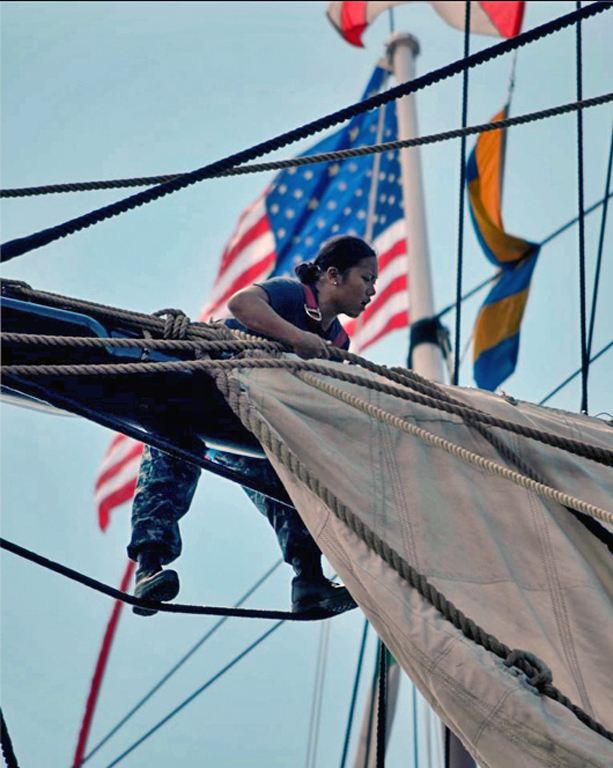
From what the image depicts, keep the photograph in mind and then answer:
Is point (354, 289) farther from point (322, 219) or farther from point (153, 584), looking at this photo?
Answer: point (322, 219)

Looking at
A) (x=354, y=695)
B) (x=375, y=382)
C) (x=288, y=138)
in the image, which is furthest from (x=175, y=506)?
(x=354, y=695)

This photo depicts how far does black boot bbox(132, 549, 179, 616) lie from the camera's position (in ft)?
10.3

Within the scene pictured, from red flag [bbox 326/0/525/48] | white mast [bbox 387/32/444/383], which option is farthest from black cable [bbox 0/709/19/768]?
red flag [bbox 326/0/525/48]

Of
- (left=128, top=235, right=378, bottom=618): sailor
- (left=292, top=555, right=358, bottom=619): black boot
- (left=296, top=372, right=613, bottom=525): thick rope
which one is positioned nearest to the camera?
(left=296, top=372, right=613, bottom=525): thick rope

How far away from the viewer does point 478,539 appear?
2.96 metres

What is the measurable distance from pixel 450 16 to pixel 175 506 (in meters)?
9.33

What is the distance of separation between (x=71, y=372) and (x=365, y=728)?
666cm

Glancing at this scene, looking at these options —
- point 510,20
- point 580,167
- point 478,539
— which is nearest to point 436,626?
point 478,539

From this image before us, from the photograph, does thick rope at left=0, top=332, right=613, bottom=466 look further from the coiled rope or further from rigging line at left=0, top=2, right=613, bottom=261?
rigging line at left=0, top=2, right=613, bottom=261

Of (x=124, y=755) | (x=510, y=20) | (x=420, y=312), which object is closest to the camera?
(x=124, y=755)

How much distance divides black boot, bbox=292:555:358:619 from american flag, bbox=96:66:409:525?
6180 mm

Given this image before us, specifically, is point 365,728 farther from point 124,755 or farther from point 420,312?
point 420,312

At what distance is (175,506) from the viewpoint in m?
3.37

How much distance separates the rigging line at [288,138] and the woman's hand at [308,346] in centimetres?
51
